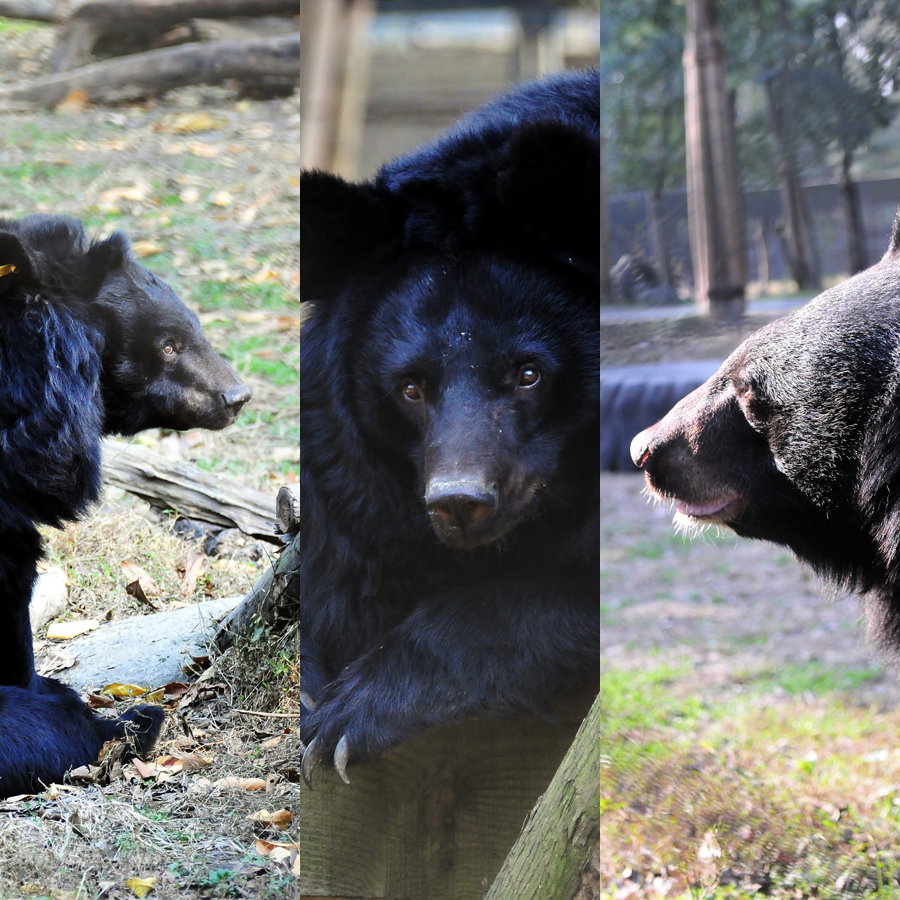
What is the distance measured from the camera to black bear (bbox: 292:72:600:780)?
2.24m

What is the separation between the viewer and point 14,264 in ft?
9.71

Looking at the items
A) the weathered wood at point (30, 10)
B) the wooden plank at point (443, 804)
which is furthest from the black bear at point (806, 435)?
the weathered wood at point (30, 10)

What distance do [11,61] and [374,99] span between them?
3.00 m

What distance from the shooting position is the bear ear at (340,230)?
2340 millimetres

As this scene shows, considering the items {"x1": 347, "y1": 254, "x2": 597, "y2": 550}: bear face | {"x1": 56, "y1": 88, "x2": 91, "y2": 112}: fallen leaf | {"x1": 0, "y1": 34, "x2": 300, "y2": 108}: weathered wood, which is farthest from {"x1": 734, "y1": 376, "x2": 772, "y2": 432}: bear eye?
{"x1": 56, "y1": 88, "x2": 91, "y2": 112}: fallen leaf

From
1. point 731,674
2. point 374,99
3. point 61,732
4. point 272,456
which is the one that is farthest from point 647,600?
point 374,99

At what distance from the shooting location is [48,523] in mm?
3189

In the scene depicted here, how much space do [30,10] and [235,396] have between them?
2.70 metres

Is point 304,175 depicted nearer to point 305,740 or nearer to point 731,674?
point 305,740

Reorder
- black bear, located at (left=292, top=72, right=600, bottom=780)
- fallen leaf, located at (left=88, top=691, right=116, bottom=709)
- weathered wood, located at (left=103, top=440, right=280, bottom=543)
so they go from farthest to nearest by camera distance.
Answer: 1. weathered wood, located at (left=103, top=440, right=280, bottom=543)
2. fallen leaf, located at (left=88, top=691, right=116, bottom=709)
3. black bear, located at (left=292, top=72, right=600, bottom=780)

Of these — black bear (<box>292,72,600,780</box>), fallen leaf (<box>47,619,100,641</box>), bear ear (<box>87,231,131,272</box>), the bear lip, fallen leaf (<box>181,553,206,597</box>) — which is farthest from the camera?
fallen leaf (<box>181,553,206,597</box>)

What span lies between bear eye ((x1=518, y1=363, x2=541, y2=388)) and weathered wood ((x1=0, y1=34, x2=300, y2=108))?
2.70 meters

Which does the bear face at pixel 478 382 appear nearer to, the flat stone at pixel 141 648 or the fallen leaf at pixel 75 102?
the flat stone at pixel 141 648

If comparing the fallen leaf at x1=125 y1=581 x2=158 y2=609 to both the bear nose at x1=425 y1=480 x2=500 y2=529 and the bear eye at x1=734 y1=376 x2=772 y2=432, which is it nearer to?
the bear nose at x1=425 y1=480 x2=500 y2=529
